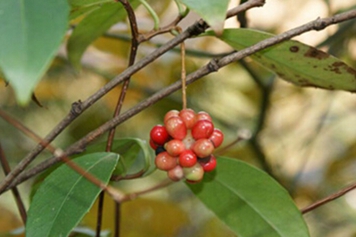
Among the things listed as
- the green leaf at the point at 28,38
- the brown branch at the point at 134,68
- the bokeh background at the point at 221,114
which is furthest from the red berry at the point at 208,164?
the bokeh background at the point at 221,114

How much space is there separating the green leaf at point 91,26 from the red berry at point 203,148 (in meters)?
0.24

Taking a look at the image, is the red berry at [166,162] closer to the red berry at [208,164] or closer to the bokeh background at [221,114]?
the red berry at [208,164]

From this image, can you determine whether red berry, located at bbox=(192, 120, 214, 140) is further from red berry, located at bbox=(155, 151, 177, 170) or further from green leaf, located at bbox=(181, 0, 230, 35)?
green leaf, located at bbox=(181, 0, 230, 35)

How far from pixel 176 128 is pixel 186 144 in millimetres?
20

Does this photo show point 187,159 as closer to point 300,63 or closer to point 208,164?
point 208,164

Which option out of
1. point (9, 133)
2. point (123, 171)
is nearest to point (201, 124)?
point (123, 171)

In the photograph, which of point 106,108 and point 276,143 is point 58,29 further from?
point 276,143

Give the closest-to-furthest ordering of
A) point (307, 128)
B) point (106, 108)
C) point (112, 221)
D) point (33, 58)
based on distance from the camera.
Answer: point (33, 58) < point (112, 221) < point (106, 108) < point (307, 128)


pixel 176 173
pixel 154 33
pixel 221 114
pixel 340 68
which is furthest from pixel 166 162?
pixel 221 114

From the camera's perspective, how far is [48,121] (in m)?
1.71

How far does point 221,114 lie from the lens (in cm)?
170

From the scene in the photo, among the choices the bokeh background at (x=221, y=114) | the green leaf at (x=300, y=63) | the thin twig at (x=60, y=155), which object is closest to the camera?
the thin twig at (x=60, y=155)

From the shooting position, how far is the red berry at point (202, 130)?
653mm

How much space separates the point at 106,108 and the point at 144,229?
0.32 m
